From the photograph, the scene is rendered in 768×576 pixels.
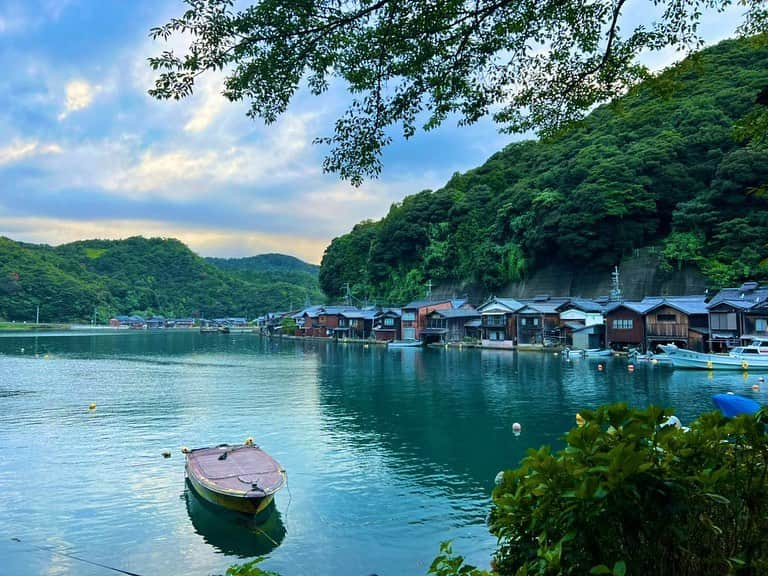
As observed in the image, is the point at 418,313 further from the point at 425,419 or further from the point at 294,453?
the point at 294,453

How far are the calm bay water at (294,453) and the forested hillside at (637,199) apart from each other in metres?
22.8

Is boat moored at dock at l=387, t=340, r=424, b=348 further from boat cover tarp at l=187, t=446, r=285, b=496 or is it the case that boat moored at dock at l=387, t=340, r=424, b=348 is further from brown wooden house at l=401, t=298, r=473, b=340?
boat cover tarp at l=187, t=446, r=285, b=496

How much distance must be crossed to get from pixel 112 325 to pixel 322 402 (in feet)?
433

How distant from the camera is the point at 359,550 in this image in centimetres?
1145

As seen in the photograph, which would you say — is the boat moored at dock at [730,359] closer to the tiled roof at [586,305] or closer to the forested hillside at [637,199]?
the forested hillside at [637,199]

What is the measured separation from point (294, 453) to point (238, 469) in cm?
447

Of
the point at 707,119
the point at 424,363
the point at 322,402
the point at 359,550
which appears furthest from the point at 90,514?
the point at 707,119

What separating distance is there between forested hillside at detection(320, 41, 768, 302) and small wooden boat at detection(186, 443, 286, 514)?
123 feet

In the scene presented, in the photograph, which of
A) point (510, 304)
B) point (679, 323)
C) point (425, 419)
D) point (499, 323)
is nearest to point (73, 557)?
point (425, 419)

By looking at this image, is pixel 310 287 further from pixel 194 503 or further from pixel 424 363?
pixel 194 503

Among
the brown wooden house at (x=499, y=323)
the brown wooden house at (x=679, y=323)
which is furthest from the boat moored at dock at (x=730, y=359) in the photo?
the brown wooden house at (x=499, y=323)

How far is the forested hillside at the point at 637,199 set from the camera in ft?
172

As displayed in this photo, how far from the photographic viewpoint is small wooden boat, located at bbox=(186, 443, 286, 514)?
12.6 m

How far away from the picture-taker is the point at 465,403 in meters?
27.7
